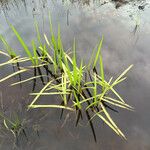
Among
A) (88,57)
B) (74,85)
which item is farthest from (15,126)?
(88,57)

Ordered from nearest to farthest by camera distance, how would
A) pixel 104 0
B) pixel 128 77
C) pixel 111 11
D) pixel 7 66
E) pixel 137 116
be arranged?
pixel 137 116 < pixel 128 77 < pixel 7 66 < pixel 111 11 < pixel 104 0

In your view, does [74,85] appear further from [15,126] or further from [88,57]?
[88,57]

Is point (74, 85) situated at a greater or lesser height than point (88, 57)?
greater

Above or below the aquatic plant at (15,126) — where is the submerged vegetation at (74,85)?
above

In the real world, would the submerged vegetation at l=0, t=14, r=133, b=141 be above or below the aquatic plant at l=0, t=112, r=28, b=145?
above

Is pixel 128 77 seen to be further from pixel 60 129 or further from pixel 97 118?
pixel 60 129

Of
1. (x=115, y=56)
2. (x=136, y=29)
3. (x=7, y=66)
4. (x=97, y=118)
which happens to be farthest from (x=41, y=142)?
(x=136, y=29)

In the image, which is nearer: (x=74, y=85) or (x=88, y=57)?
(x=74, y=85)

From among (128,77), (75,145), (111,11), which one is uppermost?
(111,11)
